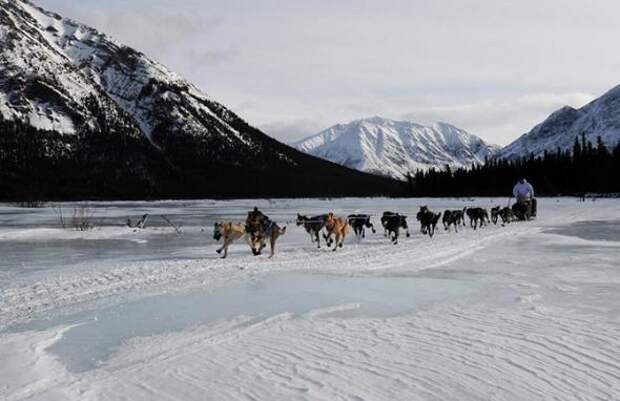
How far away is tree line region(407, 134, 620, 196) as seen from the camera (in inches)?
3278

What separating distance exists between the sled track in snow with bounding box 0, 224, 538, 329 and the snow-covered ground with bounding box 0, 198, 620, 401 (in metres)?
0.07

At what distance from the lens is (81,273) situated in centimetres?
1191

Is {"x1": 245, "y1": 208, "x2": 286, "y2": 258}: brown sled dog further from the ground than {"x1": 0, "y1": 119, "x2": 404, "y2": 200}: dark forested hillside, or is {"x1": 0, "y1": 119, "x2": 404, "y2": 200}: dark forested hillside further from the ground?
{"x1": 0, "y1": 119, "x2": 404, "y2": 200}: dark forested hillside

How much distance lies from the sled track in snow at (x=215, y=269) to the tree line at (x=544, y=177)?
7123 centimetres

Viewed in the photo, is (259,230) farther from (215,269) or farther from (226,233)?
(215,269)

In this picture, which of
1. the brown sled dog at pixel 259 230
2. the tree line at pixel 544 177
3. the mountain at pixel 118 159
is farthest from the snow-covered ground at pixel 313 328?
the mountain at pixel 118 159

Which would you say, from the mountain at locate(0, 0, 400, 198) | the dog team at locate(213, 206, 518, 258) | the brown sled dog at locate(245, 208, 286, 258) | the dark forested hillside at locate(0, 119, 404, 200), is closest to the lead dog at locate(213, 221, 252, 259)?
the dog team at locate(213, 206, 518, 258)

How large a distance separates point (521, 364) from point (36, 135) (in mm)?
173051

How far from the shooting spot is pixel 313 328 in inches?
276

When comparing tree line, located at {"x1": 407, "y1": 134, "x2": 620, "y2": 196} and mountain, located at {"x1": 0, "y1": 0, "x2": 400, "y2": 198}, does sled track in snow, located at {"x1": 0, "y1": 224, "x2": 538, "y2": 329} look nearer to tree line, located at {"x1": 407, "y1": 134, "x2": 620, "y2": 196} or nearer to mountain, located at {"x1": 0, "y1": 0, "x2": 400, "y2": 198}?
tree line, located at {"x1": 407, "y1": 134, "x2": 620, "y2": 196}

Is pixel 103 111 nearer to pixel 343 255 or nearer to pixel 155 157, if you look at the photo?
pixel 155 157

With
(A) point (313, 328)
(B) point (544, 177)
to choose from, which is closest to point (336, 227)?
(A) point (313, 328)

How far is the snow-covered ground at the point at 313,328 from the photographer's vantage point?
505cm

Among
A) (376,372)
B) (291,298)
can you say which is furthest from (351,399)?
(291,298)
